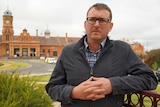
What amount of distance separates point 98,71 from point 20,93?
1.46 m

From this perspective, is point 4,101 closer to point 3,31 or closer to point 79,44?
point 79,44

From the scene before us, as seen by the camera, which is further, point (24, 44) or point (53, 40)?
point (53, 40)

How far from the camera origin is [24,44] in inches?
3526

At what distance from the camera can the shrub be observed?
3.37 meters

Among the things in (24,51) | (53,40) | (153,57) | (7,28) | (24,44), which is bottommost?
(24,51)

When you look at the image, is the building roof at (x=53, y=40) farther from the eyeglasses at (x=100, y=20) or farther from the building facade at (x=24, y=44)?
the eyeglasses at (x=100, y=20)

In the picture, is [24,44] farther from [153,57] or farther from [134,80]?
[134,80]

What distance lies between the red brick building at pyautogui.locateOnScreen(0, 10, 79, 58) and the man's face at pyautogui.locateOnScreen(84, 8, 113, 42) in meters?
85.6

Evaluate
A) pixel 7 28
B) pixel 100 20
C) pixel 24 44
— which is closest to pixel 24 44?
pixel 24 44

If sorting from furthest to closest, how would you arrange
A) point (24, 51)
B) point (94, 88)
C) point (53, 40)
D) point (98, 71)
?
point (53, 40)
point (24, 51)
point (98, 71)
point (94, 88)

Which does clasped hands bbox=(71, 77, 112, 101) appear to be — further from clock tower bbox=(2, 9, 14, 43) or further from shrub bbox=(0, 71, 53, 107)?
clock tower bbox=(2, 9, 14, 43)

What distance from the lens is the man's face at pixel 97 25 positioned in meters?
2.63

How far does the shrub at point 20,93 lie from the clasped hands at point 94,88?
1071mm

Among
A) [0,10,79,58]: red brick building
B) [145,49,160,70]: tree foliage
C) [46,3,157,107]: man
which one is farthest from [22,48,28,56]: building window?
[46,3,157,107]: man
